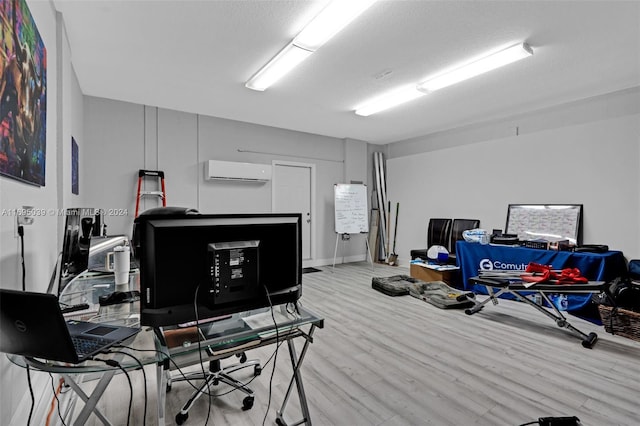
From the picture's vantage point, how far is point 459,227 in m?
5.65

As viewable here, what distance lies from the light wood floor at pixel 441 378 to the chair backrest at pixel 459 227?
217 centimetres

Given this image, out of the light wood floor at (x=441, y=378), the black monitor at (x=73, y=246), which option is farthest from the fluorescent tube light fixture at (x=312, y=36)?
the light wood floor at (x=441, y=378)

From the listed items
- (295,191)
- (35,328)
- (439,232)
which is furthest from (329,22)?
(439,232)

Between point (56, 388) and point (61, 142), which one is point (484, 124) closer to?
point (61, 142)

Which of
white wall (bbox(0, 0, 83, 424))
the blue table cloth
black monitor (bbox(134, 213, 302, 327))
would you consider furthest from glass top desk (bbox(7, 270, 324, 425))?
the blue table cloth

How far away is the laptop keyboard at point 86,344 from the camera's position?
104 centimetres

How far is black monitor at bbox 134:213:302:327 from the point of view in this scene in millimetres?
1149

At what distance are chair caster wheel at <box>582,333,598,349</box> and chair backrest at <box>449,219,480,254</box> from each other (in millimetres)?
2771

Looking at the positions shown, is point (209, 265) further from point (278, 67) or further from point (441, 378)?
point (278, 67)

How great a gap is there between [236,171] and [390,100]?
2.73 meters

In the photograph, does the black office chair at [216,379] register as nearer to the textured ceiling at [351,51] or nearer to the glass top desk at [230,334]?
the glass top desk at [230,334]

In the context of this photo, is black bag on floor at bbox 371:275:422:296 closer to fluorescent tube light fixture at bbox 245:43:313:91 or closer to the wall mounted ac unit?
the wall mounted ac unit

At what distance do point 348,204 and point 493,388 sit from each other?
183 inches

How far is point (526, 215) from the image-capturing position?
486cm
